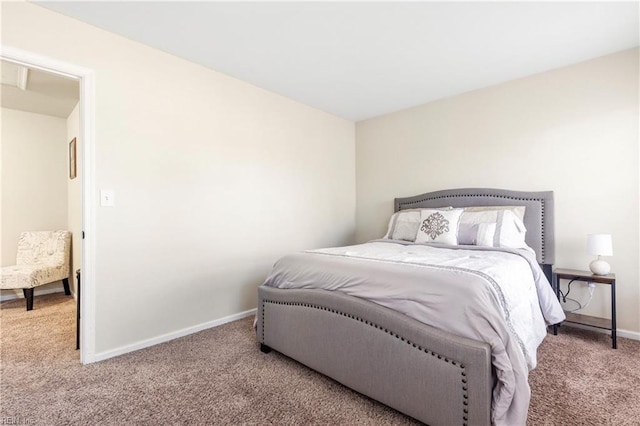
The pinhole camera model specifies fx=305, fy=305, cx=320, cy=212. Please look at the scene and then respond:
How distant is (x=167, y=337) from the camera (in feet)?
8.27

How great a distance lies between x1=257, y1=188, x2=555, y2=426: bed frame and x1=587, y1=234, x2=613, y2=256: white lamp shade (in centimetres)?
181

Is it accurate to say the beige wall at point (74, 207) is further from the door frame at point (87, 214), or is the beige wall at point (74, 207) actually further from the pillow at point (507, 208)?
the pillow at point (507, 208)

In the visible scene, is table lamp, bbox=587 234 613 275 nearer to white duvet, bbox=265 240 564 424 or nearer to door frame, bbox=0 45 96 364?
white duvet, bbox=265 240 564 424

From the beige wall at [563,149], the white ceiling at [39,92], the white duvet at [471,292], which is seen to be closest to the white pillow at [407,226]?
the beige wall at [563,149]

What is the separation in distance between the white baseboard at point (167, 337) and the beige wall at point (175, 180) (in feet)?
0.10

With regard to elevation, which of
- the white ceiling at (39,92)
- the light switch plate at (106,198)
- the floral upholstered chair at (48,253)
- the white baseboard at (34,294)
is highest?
the white ceiling at (39,92)

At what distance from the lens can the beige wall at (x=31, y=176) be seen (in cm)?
378

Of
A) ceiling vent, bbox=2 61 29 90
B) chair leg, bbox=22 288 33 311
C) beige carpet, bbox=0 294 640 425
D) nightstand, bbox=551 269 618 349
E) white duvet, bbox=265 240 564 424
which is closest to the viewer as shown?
white duvet, bbox=265 240 564 424

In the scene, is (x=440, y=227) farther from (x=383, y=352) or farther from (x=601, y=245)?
(x=383, y=352)

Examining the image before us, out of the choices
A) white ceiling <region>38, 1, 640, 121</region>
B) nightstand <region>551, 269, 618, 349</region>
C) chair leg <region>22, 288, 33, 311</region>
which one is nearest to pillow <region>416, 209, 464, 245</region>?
nightstand <region>551, 269, 618, 349</region>

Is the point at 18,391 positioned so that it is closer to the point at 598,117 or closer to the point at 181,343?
the point at 181,343

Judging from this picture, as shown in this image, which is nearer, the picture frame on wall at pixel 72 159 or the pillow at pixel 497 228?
the pillow at pixel 497 228

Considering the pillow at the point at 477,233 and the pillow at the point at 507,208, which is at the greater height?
the pillow at the point at 507,208

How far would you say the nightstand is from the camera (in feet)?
7.45
